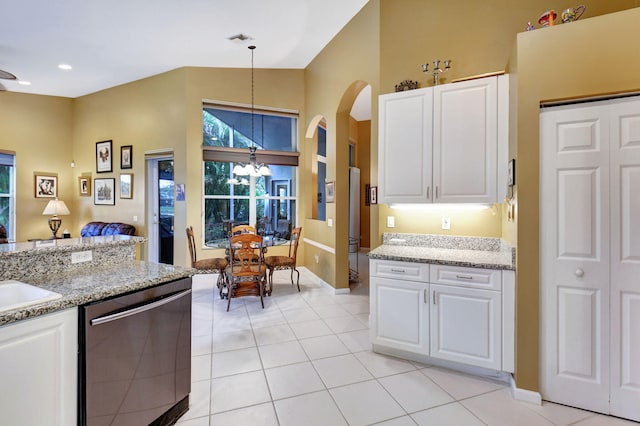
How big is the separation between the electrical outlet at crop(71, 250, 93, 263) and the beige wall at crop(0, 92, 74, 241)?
5931 millimetres

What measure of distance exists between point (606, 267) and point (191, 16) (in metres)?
4.79

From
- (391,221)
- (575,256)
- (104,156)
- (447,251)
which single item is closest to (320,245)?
(391,221)

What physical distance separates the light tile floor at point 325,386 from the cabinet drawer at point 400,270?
74 cm

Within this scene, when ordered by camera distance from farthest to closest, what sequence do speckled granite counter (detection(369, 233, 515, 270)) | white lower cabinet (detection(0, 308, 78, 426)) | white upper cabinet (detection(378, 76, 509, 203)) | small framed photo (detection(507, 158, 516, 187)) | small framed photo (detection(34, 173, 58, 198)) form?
small framed photo (detection(34, 173, 58, 198)), white upper cabinet (detection(378, 76, 509, 203)), speckled granite counter (detection(369, 233, 515, 270)), small framed photo (detection(507, 158, 516, 187)), white lower cabinet (detection(0, 308, 78, 426))

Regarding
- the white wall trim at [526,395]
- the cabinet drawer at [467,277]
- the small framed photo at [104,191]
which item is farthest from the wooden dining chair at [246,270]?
the small framed photo at [104,191]

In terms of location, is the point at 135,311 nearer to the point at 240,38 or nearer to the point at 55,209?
the point at 240,38

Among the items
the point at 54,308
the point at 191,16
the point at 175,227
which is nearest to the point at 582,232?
the point at 54,308

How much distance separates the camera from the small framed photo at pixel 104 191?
600 cm

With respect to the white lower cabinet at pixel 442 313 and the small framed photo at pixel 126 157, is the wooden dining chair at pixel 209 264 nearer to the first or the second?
the white lower cabinet at pixel 442 313

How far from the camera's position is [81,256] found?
1.90m

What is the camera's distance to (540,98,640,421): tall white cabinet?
189 cm

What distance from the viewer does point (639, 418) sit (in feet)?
A: 6.10

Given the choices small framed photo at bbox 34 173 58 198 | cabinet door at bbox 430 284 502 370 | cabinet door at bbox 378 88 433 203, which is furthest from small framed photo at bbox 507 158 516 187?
small framed photo at bbox 34 173 58 198

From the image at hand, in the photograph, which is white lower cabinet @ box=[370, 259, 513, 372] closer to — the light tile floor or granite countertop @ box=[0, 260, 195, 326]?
the light tile floor
